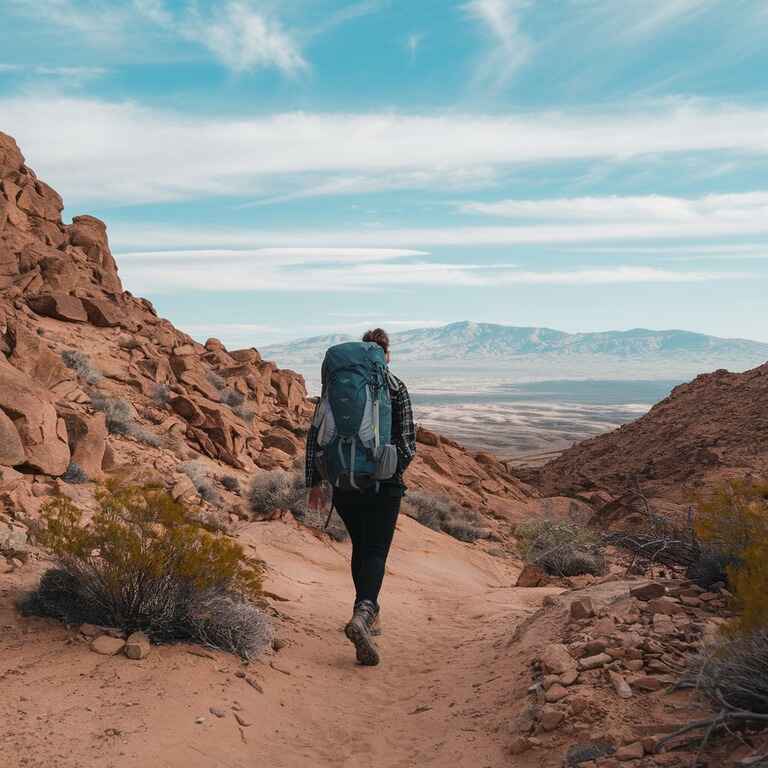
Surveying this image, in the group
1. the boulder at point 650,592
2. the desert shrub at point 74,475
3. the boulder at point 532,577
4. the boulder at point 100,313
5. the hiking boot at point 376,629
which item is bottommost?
the boulder at point 532,577

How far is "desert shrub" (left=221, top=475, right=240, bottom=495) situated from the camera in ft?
43.2

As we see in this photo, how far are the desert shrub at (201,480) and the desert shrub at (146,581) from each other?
6609 mm

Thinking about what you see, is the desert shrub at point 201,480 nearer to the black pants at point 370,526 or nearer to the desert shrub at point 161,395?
the desert shrub at point 161,395

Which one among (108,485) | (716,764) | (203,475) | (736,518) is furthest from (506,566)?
(716,764)

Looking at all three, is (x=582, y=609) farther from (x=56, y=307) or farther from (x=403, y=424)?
(x=56, y=307)

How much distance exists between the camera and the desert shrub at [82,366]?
16.1 metres

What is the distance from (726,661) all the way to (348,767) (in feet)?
6.40

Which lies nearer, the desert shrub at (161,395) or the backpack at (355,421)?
the backpack at (355,421)

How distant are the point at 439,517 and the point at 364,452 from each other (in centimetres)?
1137

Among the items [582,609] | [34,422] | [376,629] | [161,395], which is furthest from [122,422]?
[582,609]

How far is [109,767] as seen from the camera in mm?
3420

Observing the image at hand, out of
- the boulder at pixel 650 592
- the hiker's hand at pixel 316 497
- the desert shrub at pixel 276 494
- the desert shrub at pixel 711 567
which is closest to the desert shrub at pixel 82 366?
the desert shrub at pixel 276 494

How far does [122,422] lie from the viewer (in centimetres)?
1335

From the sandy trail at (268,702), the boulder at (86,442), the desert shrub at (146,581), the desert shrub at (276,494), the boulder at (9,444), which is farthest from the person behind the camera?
the desert shrub at (276,494)
